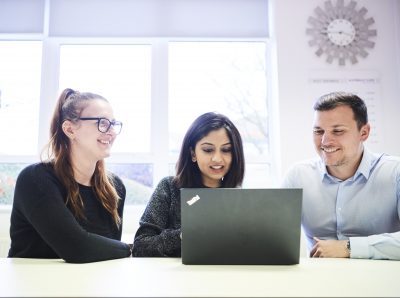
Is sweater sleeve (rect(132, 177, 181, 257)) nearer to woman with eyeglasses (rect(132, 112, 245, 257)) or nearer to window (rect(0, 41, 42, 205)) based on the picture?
woman with eyeglasses (rect(132, 112, 245, 257))

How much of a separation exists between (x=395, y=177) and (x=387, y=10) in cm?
211

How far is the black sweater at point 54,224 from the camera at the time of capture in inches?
47.6

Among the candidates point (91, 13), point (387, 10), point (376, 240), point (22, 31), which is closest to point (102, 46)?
point (91, 13)

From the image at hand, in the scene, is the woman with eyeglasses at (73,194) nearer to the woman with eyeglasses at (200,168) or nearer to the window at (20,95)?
the woman with eyeglasses at (200,168)

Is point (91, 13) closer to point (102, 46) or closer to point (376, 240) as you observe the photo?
point (102, 46)

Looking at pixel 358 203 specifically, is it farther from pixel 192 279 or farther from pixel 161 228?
pixel 192 279

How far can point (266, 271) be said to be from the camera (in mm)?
992

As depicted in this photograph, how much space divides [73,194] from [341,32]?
8.44 feet

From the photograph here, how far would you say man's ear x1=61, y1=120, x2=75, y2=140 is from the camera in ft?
5.40

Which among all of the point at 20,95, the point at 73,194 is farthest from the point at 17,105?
the point at 73,194

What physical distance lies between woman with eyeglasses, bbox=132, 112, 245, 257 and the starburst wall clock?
1753 millimetres

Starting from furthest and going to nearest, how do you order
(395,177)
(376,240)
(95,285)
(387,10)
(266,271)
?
(387,10) < (395,177) < (376,240) < (266,271) < (95,285)

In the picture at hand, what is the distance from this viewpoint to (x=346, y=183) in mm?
1642

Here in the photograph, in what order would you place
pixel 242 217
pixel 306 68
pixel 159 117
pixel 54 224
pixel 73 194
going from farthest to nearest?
pixel 159 117
pixel 306 68
pixel 73 194
pixel 54 224
pixel 242 217
